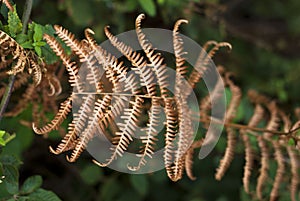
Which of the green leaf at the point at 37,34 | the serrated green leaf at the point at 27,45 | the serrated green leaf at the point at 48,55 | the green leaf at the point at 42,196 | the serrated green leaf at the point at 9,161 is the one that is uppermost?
the green leaf at the point at 37,34

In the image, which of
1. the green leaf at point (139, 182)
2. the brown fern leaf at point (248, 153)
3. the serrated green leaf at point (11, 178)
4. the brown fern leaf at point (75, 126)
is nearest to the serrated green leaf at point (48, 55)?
the brown fern leaf at point (75, 126)

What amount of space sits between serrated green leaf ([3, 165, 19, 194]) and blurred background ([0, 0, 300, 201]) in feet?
1.31

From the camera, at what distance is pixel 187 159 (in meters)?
1.48

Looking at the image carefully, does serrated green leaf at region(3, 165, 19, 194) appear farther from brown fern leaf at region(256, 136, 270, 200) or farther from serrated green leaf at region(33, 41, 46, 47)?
brown fern leaf at region(256, 136, 270, 200)

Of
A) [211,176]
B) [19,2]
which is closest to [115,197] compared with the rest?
[211,176]

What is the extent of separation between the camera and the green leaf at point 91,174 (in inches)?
85.1

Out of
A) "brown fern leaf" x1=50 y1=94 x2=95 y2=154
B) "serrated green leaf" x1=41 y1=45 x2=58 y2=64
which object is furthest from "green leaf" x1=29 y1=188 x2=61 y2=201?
"serrated green leaf" x1=41 y1=45 x2=58 y2=64

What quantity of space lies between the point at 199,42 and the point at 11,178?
1.28 meters

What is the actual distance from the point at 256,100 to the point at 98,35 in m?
0.65

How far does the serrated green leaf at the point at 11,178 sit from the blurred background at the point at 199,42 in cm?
40

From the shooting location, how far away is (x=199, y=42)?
2318 millimetres

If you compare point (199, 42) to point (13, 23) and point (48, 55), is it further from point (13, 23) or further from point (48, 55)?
point (13, 23)

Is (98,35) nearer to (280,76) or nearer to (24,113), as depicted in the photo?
(24,113)

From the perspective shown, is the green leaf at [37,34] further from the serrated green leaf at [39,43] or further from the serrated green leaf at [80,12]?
the serrated green leaf at [80,12]
